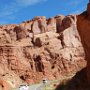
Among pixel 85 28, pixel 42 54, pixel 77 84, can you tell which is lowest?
pixel 77 84

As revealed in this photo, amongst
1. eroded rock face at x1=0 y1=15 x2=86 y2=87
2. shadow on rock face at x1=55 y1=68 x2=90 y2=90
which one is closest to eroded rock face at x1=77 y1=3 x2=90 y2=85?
shadow on rock face at x1=55 y1=68 x2=90 y2=90

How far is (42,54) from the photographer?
9106cm

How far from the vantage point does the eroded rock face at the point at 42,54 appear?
83.8 metres

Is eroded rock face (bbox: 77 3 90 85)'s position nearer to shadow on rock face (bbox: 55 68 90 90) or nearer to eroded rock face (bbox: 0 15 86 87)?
shadow on rock face (bbox: 55 68 90 90)

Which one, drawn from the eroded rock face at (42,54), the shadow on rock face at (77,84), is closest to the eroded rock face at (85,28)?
the shadow on rock face at (77,84)

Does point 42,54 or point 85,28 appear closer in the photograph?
point 85,28

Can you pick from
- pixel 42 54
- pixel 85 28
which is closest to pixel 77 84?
pixel 85 28

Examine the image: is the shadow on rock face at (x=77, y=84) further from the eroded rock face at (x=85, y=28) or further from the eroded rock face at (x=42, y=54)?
the eroded rock face at (x=42, y=54)

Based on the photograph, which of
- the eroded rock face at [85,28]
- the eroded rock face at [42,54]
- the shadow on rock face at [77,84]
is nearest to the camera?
the eroded rock face at [85,28]

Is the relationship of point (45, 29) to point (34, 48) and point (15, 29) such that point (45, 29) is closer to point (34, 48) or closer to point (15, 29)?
point (15, 29)

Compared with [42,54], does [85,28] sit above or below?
Result: below

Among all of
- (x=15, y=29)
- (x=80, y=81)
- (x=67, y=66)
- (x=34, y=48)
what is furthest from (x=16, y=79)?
(x=80, y=81)

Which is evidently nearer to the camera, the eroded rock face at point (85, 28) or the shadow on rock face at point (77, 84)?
the eroded rock face at point (85, 28)

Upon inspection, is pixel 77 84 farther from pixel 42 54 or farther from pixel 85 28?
pixel 42 54
